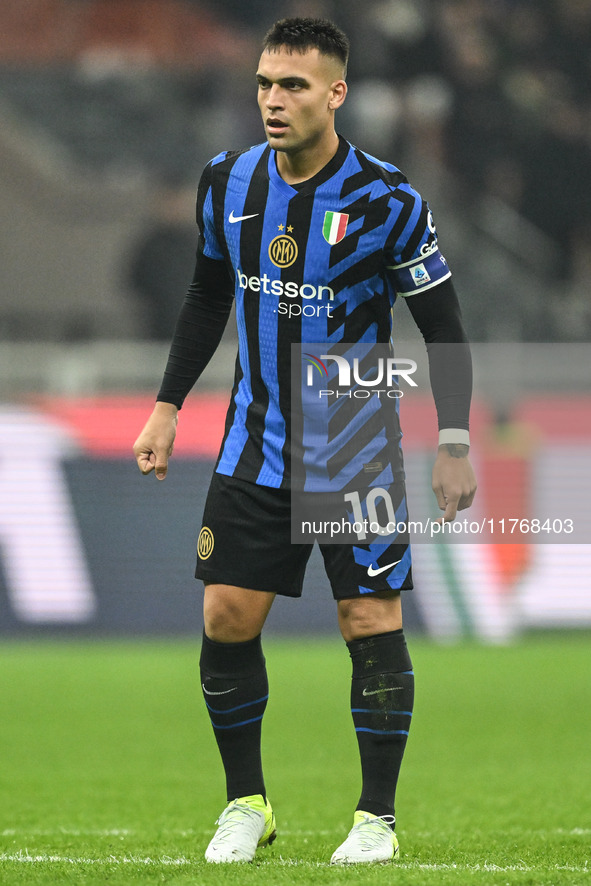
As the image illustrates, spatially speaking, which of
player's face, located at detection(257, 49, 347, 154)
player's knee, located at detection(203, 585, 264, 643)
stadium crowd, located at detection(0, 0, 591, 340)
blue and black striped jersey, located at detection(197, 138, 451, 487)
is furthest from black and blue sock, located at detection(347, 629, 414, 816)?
stadium crowd, located at detection(0, 0, 591, 340)

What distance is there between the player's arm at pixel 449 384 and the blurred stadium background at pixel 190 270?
19.9 ft

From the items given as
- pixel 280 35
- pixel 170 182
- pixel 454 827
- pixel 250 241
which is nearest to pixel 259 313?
pixel 250 241

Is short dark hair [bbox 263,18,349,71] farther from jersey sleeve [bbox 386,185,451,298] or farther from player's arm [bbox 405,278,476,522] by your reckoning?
player's arm [bbox 405,278,476,522]

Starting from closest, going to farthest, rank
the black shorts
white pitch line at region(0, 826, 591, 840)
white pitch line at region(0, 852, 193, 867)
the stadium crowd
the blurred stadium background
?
1. white pitch line at region(0, 852, 193, 867)
2. the black shorts
3. white pitch line at region(0, 826, 591, 840)
4. the blurred stadium background
5. the stadium crowd

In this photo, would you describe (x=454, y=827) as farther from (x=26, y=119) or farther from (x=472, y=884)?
(x=26, y=119)

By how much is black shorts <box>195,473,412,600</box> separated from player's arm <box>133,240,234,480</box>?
299mm

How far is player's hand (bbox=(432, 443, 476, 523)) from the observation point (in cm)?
298

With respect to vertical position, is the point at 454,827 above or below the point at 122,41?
below

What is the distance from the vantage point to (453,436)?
3031mm

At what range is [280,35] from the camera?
297 centimetres

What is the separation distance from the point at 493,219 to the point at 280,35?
10.7 m

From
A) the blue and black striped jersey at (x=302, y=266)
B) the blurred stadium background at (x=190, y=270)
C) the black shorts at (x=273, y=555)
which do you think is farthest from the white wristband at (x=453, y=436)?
the blurred stadium background at (x=190, y=270)

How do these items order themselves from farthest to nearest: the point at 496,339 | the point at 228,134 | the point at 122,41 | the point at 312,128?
the point at 122,41, the point at 228,134, the point at 496,339, the point at 312,128

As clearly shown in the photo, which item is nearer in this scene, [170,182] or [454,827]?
[454,827]
